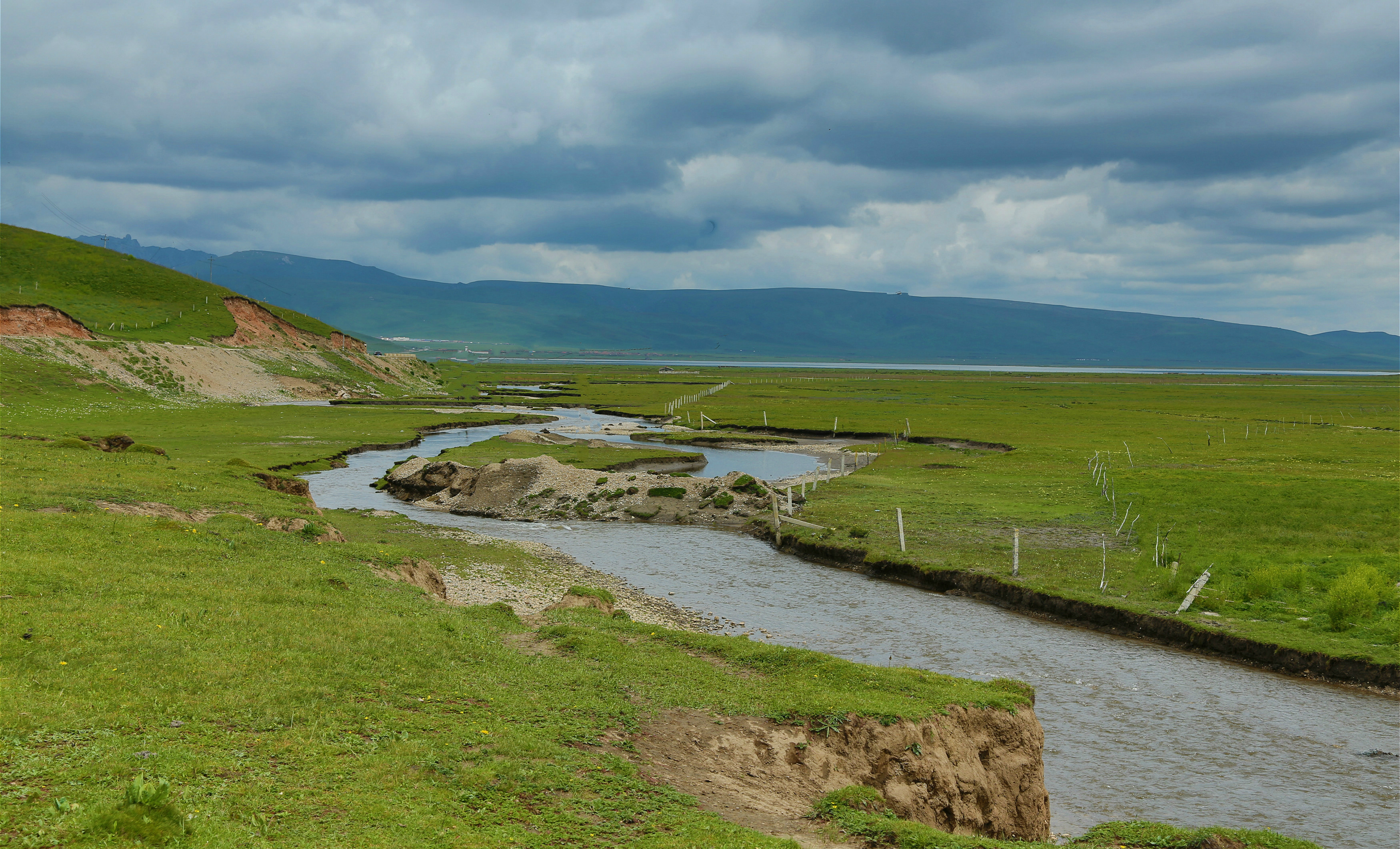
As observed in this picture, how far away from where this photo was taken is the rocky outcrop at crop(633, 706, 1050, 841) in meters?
15.0

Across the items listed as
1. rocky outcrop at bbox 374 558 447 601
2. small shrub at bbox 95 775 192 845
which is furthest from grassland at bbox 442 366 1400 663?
small shrub at bbox 95 775 192 845

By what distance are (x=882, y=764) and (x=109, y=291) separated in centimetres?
14512

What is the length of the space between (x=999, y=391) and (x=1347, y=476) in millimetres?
127997

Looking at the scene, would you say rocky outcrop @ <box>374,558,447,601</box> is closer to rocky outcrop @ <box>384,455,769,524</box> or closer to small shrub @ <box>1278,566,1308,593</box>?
rocky outcrop @ <box>384,455,769,524</box>

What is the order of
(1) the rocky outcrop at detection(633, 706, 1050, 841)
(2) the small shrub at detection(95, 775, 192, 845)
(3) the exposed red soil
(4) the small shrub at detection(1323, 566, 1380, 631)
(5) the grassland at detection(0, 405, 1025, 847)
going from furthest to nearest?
(3) the exposed red soil → (4) the small shrub at detection(1323, 566, 1380, 631) → (1) the rocky outcrop at detection(633, 706, 1050, 841) → (5) the grassland at detection(0, 405, 1025, 847) → (2) the small shrub at detection(95, 775, 192, 845)

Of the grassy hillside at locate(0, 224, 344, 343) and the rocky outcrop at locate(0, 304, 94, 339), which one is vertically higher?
the grassy hillside at locate(0, 224, 344, 343)

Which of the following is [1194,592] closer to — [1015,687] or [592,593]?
[1015,687]

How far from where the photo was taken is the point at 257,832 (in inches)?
385

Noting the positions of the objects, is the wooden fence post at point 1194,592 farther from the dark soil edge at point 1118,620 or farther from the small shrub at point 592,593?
the small shrub at point 592,593

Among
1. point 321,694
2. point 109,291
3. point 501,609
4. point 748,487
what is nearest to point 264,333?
point 109,291

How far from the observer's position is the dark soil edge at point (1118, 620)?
25.2 m

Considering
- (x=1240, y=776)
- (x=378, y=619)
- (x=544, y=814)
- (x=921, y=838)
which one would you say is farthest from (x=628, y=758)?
(x=1240, y=776)

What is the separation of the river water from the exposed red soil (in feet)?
367

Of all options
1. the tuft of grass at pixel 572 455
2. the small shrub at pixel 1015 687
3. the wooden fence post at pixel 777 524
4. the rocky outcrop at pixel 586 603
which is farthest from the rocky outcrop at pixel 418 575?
the tuft of grass at pixel 572 455
